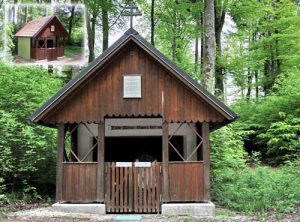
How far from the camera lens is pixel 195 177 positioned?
12.4 m

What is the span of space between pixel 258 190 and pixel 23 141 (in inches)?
305

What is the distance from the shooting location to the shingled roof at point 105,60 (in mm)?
12117

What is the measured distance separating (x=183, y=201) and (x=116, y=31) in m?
18.4

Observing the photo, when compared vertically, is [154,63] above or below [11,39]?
below

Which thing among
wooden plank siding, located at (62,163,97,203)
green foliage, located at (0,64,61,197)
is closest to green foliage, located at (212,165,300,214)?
wooden plank siding, located at (62,163,97,203)

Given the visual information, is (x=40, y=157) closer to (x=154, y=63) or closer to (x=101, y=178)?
(x=101, y=178)

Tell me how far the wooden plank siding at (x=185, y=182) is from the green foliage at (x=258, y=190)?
142 cm

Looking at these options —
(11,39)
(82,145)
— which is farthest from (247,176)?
(11,39)

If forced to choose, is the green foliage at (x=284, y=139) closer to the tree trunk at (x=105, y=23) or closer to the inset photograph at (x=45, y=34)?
the inset photograph at (x=45, y=34)

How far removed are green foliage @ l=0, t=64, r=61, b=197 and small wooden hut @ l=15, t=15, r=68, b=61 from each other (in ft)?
4.12

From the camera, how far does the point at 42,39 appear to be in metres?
15.1

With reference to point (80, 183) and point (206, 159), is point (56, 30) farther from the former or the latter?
point (206, 159)

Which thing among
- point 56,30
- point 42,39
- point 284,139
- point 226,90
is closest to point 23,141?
point 42,39

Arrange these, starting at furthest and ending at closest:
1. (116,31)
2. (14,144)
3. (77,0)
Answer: (116,31) → (77,0) → (14,144)
